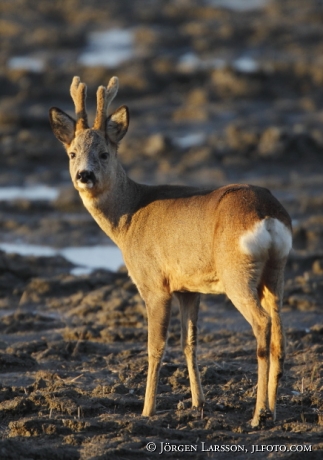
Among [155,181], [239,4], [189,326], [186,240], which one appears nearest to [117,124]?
[186,240]

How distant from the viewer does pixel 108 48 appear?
1256 inches

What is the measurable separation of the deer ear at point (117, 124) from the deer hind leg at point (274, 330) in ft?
8.16

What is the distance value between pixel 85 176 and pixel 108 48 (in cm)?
2358

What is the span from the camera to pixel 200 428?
322 inches

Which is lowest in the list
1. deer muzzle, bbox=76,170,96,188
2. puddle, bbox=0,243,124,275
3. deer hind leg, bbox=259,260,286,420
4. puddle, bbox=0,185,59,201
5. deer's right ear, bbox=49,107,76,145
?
deer hind leg, bbox=259,260,286,420

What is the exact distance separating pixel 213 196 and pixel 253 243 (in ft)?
2.95

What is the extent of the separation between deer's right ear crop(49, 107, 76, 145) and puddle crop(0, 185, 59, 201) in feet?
29.6

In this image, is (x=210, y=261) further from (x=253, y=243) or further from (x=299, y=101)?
(x=299, y=101)

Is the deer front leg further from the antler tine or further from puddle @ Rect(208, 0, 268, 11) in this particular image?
puddle @ Rect(208, 0, 268, 11)

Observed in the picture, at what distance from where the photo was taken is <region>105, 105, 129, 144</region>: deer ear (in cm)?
974

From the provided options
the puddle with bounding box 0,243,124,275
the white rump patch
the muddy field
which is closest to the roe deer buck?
the white rump patch

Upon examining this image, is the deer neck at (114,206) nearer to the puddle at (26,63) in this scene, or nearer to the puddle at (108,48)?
the puddle at (26,63)

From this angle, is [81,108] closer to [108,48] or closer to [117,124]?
[117,124]

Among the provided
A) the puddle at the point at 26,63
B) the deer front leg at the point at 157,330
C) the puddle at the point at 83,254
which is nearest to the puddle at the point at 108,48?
the puddle at the point at 26,63
